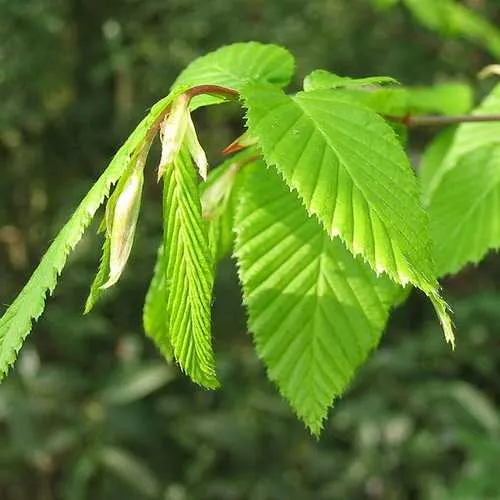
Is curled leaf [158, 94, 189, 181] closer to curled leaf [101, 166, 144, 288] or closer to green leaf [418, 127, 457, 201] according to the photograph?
curled leaf [101, 166, 144, 288]

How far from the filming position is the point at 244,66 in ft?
2.70

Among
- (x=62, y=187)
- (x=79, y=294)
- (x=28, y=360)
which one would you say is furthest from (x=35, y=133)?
(x=28, y=360)

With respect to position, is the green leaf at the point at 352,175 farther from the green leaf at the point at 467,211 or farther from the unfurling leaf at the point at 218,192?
the green leaf at the point at 467,211

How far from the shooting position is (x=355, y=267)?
Result: 0.81 meters

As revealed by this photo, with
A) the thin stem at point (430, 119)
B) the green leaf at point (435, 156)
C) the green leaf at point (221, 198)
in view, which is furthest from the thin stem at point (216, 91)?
the green leaf at point (435, 156)

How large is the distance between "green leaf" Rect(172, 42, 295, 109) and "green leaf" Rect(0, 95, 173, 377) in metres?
0.19

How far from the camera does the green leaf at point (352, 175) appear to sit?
22.5 inches

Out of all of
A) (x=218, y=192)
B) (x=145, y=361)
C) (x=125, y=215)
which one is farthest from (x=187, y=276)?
(x=145, y=361)

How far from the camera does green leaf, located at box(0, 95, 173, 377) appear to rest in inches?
22.1

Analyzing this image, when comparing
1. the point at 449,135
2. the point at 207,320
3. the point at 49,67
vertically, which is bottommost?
the point at 49,67

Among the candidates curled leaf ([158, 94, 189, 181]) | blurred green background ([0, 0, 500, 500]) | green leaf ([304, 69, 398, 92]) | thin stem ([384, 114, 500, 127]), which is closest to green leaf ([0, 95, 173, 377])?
curled leaf ([158, 94, 189, 181])

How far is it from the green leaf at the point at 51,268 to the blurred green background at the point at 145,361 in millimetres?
2037

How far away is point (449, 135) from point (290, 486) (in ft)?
6.11

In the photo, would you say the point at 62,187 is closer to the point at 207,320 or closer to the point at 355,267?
the point at 355,267
